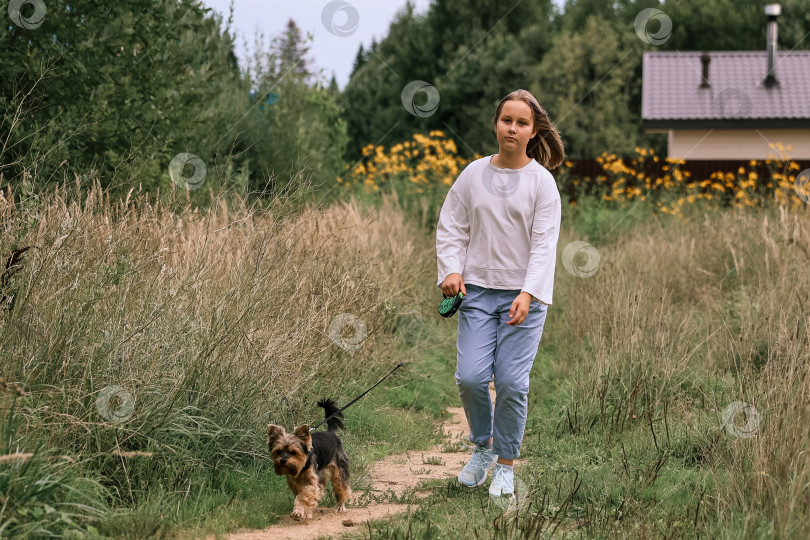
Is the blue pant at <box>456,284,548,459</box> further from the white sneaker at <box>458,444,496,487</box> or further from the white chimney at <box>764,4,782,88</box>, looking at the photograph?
the white chimney at <box>764,4,782,88</box>

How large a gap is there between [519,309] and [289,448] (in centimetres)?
132

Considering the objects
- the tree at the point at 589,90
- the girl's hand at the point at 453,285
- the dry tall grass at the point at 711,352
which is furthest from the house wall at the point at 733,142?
the girl's hand at the point at 453,285

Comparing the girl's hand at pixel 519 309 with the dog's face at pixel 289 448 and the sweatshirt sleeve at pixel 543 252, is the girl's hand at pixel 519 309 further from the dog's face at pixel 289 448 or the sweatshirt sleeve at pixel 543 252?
the dog's face at pixel 289 448

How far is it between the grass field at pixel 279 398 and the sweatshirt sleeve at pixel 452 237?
1.10 metres

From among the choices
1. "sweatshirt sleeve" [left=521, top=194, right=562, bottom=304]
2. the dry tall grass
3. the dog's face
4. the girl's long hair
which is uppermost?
the girl's long hair

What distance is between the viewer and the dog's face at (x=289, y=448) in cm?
409

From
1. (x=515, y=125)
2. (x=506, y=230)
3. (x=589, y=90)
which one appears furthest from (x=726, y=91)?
(x=506, y=230)

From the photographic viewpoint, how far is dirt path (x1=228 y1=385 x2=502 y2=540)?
418 cm

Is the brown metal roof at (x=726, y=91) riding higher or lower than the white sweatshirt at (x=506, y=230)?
higher

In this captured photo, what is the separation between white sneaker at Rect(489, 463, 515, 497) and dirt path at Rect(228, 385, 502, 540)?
0.44m

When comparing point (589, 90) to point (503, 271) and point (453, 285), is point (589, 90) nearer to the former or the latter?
point (503, 271)

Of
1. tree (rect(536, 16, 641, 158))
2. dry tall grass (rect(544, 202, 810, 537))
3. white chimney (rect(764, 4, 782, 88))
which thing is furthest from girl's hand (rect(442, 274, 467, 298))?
tree (rect(536, 16, 641, 158))

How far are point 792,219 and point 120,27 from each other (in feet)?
22.3

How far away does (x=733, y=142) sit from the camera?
2642 centimetres
